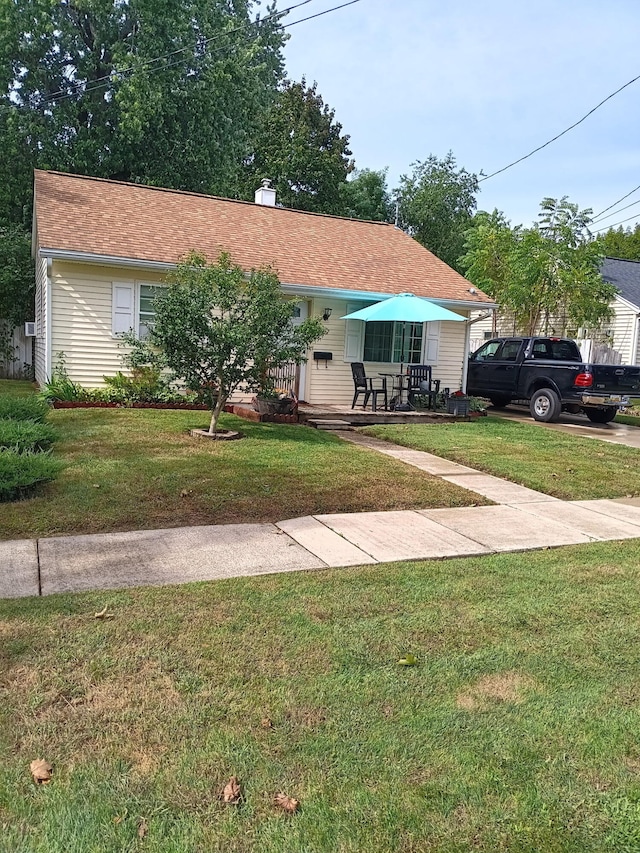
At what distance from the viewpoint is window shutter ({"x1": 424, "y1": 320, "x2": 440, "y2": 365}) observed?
595 inches

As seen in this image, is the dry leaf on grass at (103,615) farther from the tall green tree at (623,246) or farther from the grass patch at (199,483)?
the tall green tree at (623,246)

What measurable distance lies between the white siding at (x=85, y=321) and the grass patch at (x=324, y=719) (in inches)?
368

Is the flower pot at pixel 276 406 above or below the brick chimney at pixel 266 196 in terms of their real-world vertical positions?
below

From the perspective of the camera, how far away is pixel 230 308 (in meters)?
9.11

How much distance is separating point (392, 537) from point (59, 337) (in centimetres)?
905

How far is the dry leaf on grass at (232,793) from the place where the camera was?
2201 millimetres

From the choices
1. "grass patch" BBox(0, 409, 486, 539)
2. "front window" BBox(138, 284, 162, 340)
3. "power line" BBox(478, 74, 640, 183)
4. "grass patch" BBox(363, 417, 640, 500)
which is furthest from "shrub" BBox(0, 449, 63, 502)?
"power line" BBox(478, 74, 640, 183)

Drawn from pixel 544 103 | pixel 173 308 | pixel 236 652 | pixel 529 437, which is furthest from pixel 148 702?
pixel 544 103

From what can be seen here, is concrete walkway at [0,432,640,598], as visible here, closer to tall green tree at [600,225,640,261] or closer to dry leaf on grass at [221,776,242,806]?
dry leaf on grass at [221,776,242,806]

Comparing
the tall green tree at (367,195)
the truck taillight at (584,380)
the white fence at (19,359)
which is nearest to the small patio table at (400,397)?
the truck taillight at (584,380)

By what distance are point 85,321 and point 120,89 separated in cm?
1351

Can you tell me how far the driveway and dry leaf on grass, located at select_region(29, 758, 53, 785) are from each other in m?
10.7

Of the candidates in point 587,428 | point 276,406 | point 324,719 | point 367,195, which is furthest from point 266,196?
point 367,195

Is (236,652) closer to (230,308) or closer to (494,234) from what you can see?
(230,308)
